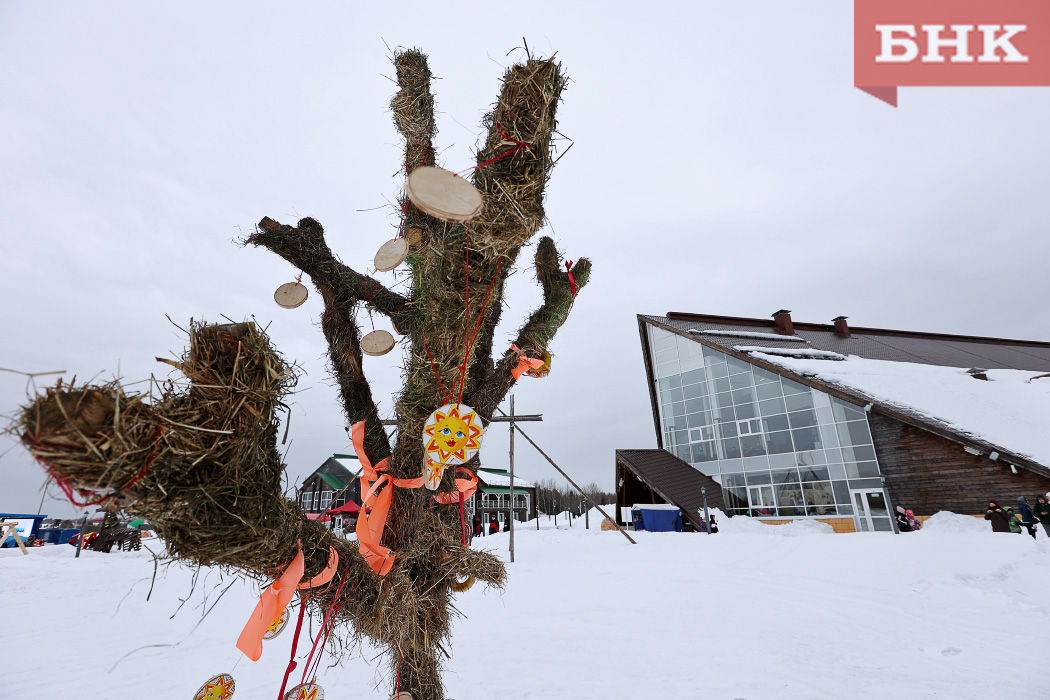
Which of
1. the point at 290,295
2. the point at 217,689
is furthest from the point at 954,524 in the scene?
the point at 290,295

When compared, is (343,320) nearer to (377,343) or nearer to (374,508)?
(377,343)

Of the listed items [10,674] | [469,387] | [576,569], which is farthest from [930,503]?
[10,674]

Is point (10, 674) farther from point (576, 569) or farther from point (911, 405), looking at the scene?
point (911, 405)

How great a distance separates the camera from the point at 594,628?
17.8 feet

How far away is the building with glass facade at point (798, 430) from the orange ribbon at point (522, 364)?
53.3 ft

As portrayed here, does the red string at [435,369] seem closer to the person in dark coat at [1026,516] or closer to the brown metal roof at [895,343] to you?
the person in dark coat at [1026,516]

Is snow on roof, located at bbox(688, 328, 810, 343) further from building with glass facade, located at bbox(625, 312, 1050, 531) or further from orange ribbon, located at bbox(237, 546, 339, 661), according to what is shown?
orange ribbon, located at bbox(237, 546, 339, 661)

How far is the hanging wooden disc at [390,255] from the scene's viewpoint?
2.30 metres

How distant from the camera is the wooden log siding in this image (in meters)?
12.4

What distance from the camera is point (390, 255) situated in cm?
233

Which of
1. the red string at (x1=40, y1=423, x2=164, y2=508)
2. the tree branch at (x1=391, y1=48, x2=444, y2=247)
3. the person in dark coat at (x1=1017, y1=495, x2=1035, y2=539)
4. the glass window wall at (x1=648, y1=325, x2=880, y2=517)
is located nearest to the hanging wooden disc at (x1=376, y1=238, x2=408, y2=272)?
the tree branch at (x1=391, y1=48, x2=444, y2=247)

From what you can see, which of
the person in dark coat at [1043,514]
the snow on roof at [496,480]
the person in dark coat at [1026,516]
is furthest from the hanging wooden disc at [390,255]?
the snow on roof at [496,480]

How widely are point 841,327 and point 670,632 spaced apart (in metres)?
26.0

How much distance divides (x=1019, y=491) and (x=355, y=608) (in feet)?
57.9
